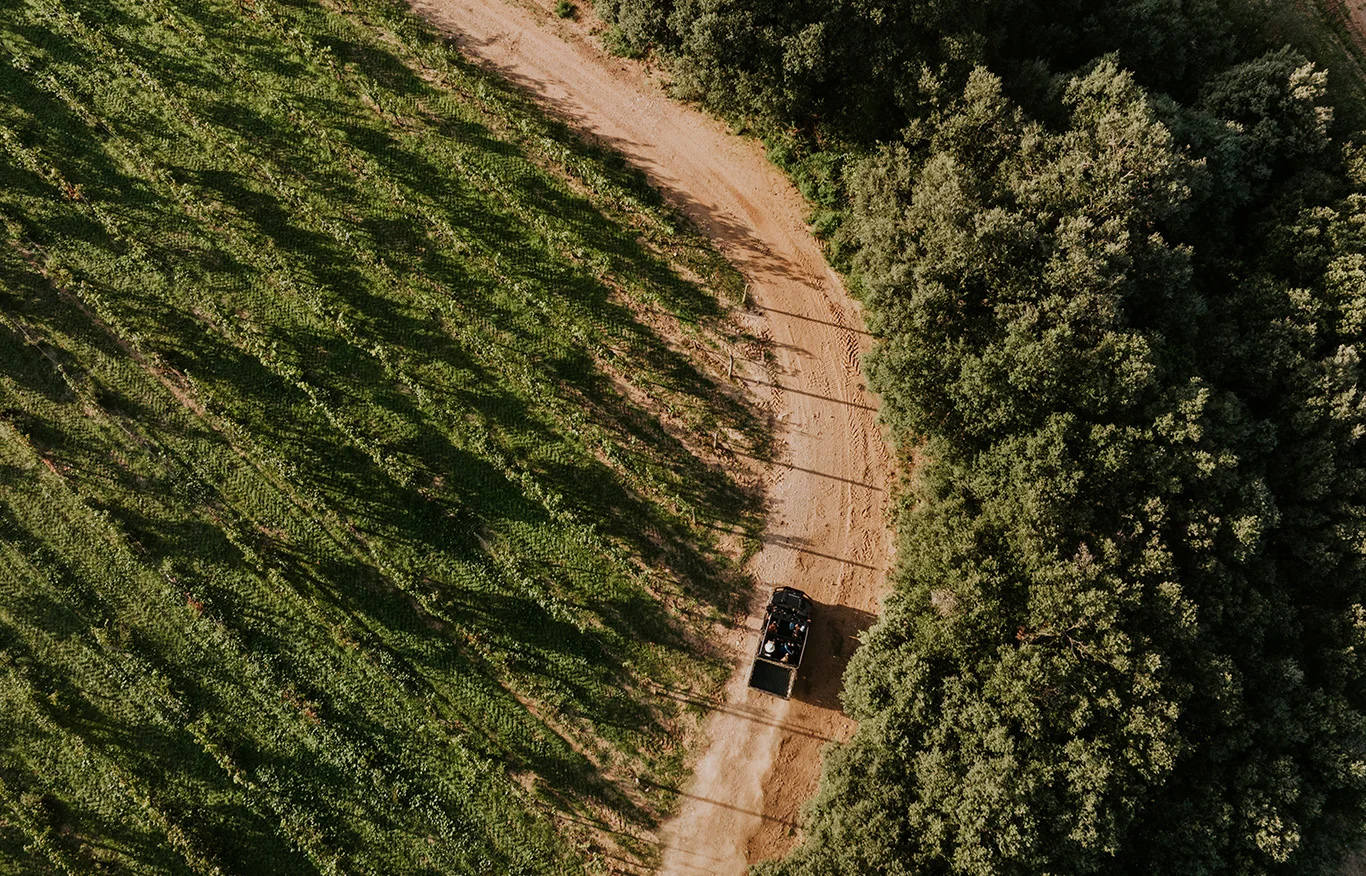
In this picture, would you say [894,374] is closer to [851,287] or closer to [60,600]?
[851,287]

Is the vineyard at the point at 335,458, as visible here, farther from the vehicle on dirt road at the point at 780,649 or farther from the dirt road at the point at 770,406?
the vehicle on dirt road at the point at 780,649

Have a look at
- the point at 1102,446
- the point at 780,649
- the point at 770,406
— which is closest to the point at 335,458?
the point at 770,406

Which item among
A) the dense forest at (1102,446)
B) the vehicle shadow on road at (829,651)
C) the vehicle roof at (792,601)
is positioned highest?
the dense forest at (1102,446)

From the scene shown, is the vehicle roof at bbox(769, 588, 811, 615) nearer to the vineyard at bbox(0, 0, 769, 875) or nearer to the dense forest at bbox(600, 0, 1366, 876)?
the vineyard at bbox(0, 0, 769, 875)

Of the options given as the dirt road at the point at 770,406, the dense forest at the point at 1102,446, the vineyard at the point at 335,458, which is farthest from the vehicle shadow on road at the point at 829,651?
the vineyard at the point at 335,458

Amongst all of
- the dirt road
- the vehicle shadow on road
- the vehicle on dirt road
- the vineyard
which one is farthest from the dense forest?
the vineyard

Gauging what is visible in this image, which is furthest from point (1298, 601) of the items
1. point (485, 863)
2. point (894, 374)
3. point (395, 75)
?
point (395, 75)

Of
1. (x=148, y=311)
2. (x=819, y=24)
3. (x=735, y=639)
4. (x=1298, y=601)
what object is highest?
(x=819, y=24)
